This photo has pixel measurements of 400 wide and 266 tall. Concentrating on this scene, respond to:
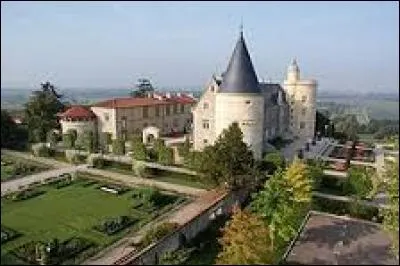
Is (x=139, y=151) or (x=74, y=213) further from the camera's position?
(x=139, y=151)

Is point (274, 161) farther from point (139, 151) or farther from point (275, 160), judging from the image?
point (139, 151)

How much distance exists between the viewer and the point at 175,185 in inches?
1171

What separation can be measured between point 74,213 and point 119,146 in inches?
563

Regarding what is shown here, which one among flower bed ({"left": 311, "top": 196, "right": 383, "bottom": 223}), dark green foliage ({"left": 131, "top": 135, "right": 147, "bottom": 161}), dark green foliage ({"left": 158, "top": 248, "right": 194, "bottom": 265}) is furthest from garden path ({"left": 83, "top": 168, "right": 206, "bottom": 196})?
dark green foliage ({"left": 158, "top": 248, "right": 194, "bottom": 265})

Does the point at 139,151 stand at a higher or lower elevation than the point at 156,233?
higher

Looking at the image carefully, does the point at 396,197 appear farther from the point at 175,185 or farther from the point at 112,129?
the point at 112,129

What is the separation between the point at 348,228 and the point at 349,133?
37.1 metres

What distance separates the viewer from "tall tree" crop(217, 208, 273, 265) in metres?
14.4

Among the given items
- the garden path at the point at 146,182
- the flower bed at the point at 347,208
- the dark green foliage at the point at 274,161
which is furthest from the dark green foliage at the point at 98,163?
the flower bed at the point at 347,208

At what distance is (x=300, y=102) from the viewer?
44.9 metres

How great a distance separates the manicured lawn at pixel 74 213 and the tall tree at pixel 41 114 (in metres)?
14.0

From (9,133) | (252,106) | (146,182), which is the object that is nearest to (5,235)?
(9,133)

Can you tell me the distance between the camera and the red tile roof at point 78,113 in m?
41.3

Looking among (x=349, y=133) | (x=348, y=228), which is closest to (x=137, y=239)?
(x=348, y=228)
